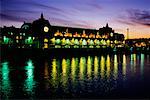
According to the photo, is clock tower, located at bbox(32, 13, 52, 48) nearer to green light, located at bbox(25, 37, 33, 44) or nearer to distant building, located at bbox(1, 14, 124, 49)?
distant building, located at bbox(1, 14, 124, 49)

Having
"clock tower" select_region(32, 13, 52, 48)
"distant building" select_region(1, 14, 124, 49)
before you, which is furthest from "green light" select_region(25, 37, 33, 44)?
"clock tower" select_region(32, 13, 52, 48)

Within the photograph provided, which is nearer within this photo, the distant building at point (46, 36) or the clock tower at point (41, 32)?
the distant building at point (46, 36)

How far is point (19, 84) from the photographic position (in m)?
21.1

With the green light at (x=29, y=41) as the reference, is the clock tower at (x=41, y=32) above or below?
above

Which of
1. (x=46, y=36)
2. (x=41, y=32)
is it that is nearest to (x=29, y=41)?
(x=41, y=32)

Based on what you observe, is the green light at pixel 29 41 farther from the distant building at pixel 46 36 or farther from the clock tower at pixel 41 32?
the clock tower at pixel 41 32

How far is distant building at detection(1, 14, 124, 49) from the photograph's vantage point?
296 ft

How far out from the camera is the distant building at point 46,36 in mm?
90188

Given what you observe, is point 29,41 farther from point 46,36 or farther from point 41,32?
point 46,36

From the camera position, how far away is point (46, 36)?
319ft

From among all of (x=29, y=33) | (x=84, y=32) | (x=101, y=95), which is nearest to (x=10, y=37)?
(x=29, y=33)

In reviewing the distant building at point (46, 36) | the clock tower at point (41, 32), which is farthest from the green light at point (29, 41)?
the clock tower at point (41, 32)

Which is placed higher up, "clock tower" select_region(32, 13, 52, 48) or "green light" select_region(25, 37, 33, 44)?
"clock tower" select_region(32, 13, 52, 48)

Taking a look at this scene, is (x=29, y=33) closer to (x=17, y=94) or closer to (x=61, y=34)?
(x=61, y=34)
